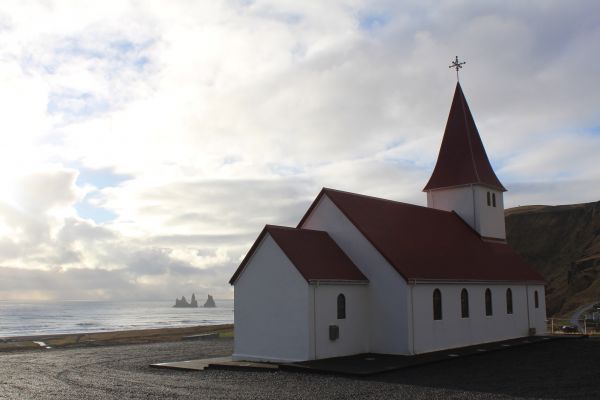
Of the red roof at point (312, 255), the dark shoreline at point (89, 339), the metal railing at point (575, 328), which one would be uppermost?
the red roof at point (312, 255)

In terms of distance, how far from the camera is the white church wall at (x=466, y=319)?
80.3 ft

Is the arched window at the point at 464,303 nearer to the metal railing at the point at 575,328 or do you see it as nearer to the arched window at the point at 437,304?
the arched window at the point at 437,304

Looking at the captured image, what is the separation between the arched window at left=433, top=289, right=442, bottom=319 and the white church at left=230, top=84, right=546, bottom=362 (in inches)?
1.7

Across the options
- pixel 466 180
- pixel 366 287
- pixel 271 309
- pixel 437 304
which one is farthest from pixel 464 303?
pixel 271 309

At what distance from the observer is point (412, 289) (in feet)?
79.0

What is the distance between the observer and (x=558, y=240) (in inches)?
3937

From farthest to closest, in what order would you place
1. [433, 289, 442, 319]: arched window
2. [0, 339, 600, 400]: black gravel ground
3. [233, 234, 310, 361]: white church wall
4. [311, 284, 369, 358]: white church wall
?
1. [433, 289, 442, 319]: arched window
2. [311, 284, 369, 358]: white church wall
3. [233, 234, 310, 361]: white church wall
4. [0, 339, 600, 400]: black gravel ground

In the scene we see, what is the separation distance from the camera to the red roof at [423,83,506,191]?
34344 millimetres

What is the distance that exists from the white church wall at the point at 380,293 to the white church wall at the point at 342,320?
39cm

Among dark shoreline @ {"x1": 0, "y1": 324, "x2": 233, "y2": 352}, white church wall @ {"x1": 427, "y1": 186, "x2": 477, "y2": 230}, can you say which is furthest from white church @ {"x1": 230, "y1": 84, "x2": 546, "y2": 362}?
dark shoreline @ {"x1": 0, "y1": 324, "x2": 233, "y2": 352}

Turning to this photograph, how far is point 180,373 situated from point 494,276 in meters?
17.1

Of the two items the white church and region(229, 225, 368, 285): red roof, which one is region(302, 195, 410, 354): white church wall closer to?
the white church

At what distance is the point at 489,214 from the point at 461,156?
3.66m

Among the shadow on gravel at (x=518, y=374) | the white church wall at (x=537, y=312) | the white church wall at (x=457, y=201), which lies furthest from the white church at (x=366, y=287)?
the shadow on gravel at (x=518, y=374)
